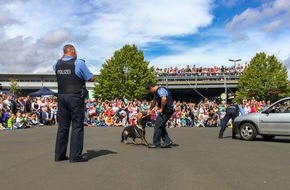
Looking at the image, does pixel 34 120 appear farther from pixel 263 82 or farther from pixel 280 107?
pixel 263 82

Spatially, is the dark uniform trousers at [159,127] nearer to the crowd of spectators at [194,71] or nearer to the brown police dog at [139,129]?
the brown police dog at [139,129]

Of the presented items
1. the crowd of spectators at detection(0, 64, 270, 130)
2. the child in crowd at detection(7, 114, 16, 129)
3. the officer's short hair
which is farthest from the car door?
the child in crowd at detection(7, 114, 16, 129)

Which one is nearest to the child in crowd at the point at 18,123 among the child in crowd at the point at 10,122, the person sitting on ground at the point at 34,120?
the child in crowd at the point at 10,122

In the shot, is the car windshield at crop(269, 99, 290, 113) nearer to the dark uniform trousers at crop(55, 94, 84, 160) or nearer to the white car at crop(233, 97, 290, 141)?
the white car at crop(233, 97, 290, 141)

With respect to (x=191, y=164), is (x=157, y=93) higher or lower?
higher

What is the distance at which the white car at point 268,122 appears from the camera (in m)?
12.5

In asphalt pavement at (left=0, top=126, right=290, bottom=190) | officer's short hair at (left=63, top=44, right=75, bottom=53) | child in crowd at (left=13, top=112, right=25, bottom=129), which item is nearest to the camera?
asphalt pavement at (left=0, top=126, right=290, bottom=190)

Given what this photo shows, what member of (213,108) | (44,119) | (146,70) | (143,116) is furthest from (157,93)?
(146,70)

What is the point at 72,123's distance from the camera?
7.59 m

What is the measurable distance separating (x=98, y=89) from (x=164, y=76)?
10.4 metres

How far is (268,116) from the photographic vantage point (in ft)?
42.2

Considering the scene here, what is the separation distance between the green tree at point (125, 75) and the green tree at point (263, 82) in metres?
13.2

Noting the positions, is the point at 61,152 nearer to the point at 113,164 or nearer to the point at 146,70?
the point at 113,164

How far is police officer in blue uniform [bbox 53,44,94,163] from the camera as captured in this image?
7.39 m
